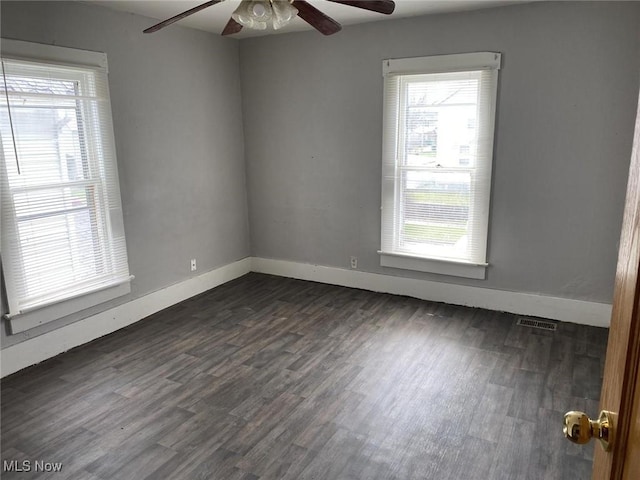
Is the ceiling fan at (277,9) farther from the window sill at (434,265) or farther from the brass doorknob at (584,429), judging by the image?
the window sill at (434,265)

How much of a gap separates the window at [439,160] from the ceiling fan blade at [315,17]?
1.68 m

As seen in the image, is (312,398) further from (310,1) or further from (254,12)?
(310,1)

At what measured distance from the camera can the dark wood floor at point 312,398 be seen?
2230 mm

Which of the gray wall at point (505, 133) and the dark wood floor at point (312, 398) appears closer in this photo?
the dark wood floor at point (312, 398)

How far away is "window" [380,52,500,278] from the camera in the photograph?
3.79 metres

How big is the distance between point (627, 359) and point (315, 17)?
2.13m

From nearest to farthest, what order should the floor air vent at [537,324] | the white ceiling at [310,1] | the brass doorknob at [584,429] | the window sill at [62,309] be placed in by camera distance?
the brass doorknob at [584,429] < the window sill at [62,309] < the white ceiling at [310,1] < the floor air vent at [537,324]

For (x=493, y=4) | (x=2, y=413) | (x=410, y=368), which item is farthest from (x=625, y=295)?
(x=493, y=4)

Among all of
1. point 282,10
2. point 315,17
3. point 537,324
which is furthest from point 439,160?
point 282,10

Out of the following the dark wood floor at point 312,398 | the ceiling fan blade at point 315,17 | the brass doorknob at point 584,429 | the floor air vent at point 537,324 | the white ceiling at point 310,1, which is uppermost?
the white ceiling at point 310,1

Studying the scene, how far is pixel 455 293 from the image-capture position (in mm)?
4207

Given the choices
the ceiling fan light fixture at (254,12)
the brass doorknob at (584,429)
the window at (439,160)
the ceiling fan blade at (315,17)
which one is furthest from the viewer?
the window at (439,160)

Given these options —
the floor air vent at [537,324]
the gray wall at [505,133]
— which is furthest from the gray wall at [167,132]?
the floor air vent at [537,324]

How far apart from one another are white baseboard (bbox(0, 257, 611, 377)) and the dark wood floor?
11 cm
